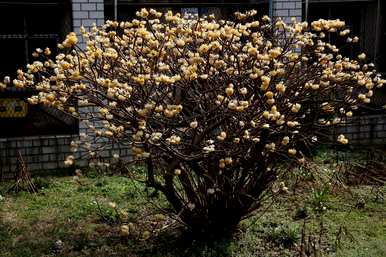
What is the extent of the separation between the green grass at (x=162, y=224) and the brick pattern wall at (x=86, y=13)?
2.28 meters

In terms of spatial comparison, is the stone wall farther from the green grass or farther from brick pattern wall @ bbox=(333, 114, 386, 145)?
brick pattern wall @ bbox=(333, 114, 386, 145)

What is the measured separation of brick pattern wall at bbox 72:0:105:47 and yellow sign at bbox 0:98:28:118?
1.22 metres

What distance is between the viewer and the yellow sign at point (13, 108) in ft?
25.3

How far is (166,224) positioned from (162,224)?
127mm

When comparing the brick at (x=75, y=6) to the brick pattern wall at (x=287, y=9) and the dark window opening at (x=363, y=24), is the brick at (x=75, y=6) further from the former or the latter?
the dark window opening at (x=363, y=24)

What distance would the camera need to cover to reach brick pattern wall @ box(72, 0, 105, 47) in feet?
24.9

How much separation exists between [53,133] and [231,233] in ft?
11.8

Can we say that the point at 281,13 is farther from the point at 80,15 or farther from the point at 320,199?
the point at 320,199

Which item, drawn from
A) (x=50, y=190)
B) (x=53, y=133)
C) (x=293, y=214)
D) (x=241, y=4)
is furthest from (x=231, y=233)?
(x=241, y=4)

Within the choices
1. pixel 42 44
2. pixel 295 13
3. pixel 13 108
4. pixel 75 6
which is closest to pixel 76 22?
pixel 75 6

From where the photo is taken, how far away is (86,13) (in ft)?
25.1

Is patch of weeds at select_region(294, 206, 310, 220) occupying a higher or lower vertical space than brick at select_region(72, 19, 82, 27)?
lower

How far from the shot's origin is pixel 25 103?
25.5 feet

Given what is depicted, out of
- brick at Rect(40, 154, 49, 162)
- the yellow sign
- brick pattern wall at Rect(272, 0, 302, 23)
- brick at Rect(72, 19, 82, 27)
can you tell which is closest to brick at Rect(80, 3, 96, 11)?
brick at Rect(72, 19, 82, 27)
